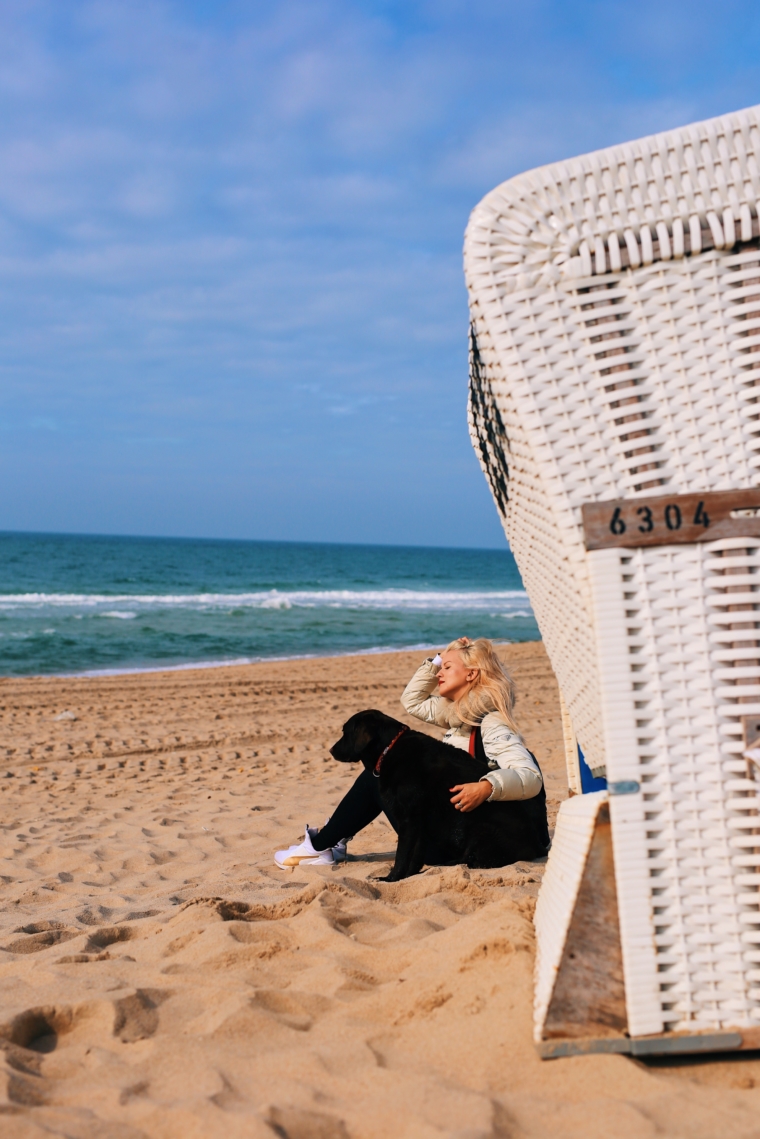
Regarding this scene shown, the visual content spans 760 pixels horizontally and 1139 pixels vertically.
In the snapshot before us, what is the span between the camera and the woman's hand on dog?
345 centimetres

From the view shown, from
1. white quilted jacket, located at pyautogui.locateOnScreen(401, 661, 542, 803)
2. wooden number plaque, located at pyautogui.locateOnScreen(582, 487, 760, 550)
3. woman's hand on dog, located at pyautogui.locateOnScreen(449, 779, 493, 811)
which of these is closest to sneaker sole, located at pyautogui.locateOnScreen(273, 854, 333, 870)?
white quilted jacket, located at pyautogui.locateOnScreen(401, 661, 542, 803)

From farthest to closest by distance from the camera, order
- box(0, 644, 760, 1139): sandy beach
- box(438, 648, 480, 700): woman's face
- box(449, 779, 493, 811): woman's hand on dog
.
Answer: box(438, 648, 480, 700): woman's face, box(449, 779, 493, 811): woman's hand on dog, box(0, 644, 760, 1139): sandy beach

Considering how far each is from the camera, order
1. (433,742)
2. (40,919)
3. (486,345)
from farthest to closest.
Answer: (433,742)
(40,919)
(486,345)

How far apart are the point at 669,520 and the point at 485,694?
2.20 meters

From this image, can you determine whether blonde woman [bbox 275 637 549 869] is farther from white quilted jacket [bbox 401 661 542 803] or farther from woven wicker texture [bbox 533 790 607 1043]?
woven wicker texture [bbox 533 790 607 1043]

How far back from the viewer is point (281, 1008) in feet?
7.33

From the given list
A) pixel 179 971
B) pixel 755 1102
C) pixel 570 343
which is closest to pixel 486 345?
pixel 570 343

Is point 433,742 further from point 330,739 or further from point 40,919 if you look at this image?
point 330,739

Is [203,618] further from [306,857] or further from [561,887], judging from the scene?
[561,887]

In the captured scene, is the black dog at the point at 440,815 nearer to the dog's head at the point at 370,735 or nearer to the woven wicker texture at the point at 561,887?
the dog's head at the point at 370,735

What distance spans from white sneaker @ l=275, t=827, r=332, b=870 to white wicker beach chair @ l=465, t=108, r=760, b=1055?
2.41m

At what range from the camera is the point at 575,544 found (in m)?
1.79

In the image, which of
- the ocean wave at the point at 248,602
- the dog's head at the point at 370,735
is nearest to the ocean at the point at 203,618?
the ocean wave at the point at 248,602

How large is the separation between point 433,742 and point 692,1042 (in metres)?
2.05
